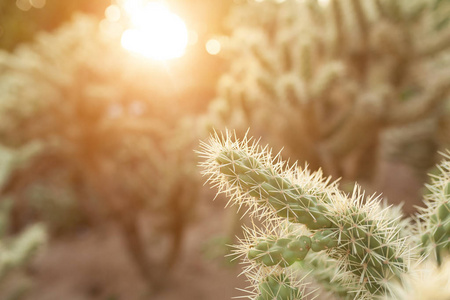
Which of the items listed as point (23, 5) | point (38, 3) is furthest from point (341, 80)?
point (38, 3)

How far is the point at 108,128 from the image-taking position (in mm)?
5496

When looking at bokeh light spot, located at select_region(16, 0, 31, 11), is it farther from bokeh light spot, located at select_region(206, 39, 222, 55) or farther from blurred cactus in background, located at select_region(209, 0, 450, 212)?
blurred cactus in background, located at select_region(209, 0, 450, 212)

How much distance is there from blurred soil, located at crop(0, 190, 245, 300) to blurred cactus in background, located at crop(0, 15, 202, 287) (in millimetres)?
343

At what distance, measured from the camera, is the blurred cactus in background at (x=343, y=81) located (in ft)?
11.6

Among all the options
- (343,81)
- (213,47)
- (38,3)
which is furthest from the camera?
(38,3)

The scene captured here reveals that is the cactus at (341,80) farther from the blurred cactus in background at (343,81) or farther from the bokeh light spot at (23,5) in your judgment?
the bokeh light spot at (23,5)

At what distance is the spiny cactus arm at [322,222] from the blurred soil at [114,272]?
357cm

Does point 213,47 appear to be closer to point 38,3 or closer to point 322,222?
point 38,3

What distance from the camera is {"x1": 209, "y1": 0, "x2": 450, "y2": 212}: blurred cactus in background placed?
11.6 feet

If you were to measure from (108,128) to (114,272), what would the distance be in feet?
7.30

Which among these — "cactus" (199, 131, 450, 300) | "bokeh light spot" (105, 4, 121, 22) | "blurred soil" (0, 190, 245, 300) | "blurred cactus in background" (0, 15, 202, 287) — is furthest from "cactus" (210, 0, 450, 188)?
"bokeh light spot" (105, 4, 121, 22)

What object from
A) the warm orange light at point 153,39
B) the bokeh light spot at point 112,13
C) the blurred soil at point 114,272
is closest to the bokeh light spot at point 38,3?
the bokeh light spot at point 112,13

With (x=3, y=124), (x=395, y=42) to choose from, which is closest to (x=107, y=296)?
(x=3, y=124)

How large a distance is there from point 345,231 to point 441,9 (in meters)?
3.30
